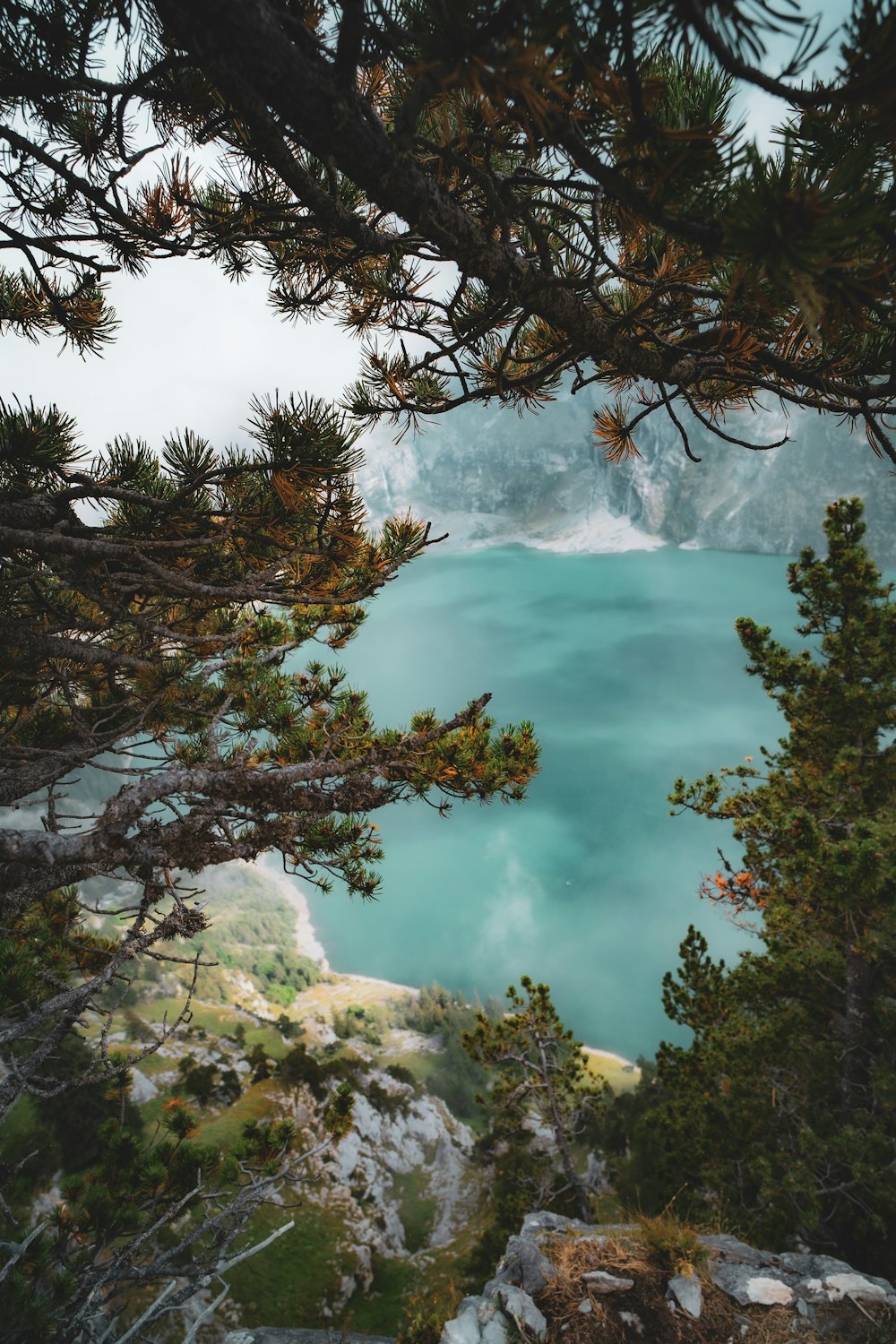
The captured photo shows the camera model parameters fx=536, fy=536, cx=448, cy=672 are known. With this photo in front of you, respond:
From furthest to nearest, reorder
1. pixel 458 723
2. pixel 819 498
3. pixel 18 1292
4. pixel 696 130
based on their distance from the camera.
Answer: pixel 819 498, pixel 458 723, pixel 18 1292, pixel 696 130

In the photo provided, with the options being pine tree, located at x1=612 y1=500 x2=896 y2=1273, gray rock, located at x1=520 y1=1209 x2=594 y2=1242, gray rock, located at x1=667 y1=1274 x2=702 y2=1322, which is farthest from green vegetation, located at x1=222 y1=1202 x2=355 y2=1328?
gray rock, located at x1=667 y1=1274 x2=702 y2=1322

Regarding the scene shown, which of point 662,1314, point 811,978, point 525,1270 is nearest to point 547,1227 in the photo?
point 525,1270

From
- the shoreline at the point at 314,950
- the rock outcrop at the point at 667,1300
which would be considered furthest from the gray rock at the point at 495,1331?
the shoreline at the point at 314,950

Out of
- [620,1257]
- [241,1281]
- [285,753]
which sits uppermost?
[285,753]

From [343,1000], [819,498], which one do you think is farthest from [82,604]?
[819,498]

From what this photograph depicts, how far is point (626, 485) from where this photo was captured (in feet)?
175

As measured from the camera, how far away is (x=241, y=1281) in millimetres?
6465

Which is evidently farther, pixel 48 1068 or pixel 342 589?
pixel 48 1068

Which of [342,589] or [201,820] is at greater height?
[342,589]

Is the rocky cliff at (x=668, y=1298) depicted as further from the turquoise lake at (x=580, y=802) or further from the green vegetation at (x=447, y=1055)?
the green vegetation at (x=447, y=1055)

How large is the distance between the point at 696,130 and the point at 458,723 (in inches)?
62.6

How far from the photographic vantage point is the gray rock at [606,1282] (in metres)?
2.35

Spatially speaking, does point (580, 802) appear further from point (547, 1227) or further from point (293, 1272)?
point (547, 1227)

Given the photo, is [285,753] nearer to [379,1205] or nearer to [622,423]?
[622,423]
